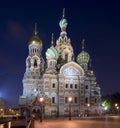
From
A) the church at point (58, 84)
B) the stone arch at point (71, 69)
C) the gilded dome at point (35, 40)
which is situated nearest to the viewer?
the church at point (58, 84)

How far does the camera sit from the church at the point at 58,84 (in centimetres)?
6056

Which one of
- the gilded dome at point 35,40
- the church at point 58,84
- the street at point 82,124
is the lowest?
the street at point 82,124

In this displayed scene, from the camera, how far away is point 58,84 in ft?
203

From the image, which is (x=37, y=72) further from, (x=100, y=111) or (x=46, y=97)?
(x=100, y=111)

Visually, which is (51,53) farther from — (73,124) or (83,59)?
(73,124)

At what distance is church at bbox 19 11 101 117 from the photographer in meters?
60.6

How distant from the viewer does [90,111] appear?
→ 209 ft

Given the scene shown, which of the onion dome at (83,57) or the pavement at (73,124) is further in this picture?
the onion dome at (83,57)

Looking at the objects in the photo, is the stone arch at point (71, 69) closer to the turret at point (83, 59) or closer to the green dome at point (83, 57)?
the turret at point (83, 59)

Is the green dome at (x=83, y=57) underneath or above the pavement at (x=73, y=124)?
above

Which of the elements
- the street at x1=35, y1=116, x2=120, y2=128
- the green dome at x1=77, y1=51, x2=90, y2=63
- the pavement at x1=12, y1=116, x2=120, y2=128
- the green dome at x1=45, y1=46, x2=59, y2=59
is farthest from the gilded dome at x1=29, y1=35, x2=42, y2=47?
the street at x1=35, y1=116, x2=120, y2=128

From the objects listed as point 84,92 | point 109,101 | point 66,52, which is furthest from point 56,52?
point 109,101

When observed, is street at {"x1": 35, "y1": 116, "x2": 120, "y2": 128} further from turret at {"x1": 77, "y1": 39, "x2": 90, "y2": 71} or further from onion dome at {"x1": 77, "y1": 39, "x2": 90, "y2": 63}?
onion dome at {"x1": 77, "y1": 39, "x2": 90, "y2": 63}

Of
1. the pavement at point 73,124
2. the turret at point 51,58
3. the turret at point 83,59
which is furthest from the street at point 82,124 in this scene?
the turret at point 83,59
